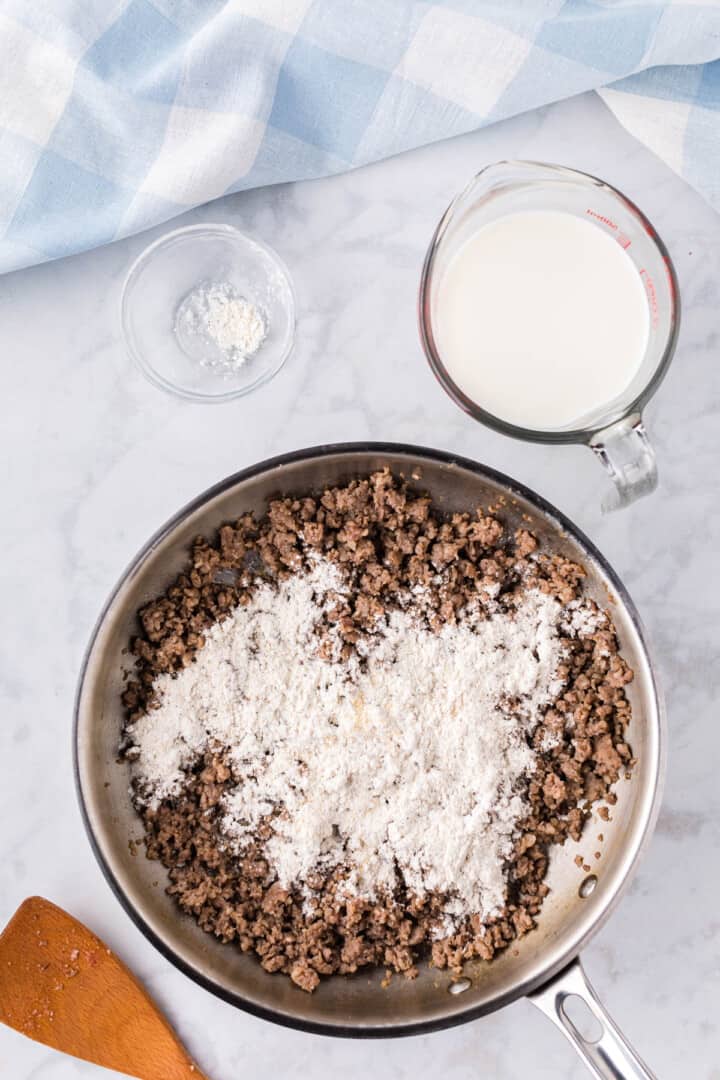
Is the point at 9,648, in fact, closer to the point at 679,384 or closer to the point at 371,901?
the point at 371,901

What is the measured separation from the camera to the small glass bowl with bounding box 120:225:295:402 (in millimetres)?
2070

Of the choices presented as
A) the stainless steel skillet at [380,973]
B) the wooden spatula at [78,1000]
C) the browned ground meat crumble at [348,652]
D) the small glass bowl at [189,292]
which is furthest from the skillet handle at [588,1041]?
the small glass bowl at [189,292]

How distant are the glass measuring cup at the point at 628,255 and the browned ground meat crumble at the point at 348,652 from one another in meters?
0.22

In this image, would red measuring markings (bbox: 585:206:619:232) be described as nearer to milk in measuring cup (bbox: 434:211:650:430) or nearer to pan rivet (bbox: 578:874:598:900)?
milk in measuring cup (bbox: 434:211:650:430)

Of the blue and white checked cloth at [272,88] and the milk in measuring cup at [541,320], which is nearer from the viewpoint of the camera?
the milk in measuring cup at [541,320]

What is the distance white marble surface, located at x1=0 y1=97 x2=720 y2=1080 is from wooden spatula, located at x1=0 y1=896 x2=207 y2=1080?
39 mm

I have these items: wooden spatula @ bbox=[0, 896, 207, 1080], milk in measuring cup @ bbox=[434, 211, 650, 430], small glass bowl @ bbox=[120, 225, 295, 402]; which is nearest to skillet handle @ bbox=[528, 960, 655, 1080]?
wooden spatula @ bbox=[0, 896, 207, 1080]

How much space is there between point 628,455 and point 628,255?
365mm

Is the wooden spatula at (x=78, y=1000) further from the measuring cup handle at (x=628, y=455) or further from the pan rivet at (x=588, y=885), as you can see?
the measuring cup handle at (x=628, y=455)

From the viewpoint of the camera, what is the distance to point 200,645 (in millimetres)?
1919

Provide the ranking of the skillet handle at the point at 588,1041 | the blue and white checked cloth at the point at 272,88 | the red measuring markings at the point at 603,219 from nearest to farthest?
1. the skillet handle at the point at 588,1041
2. the red measuring markings at the point at 603,219
3. the blue and white checked cloth at the point at 272,88

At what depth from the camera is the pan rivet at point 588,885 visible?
1.90m

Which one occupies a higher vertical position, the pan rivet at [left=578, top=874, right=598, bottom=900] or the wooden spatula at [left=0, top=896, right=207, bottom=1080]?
the wooden spatula at [left=0, top=896, right=207, bottom=1080]

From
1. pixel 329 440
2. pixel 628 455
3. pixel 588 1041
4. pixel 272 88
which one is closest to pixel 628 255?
pixel 628 455
